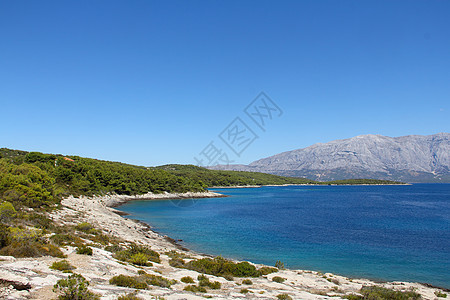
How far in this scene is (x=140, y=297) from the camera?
34.5ft

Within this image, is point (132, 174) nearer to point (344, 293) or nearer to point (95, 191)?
point (95, 191)

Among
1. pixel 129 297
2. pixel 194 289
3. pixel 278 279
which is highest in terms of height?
pixel 129 297

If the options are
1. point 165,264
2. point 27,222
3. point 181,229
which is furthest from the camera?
point 181,229

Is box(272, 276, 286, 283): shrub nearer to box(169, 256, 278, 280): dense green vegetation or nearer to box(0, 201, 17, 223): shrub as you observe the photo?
box(169, 256, 278, 280): dense green vegetation

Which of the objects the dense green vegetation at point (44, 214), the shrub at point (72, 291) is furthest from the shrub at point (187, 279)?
the shrub at point (72, 291)

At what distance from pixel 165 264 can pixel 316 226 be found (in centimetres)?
3841

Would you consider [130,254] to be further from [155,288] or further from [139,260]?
[155,288]

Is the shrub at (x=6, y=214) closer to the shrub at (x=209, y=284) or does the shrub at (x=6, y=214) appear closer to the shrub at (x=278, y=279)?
the shrub at (x=209, y=284)

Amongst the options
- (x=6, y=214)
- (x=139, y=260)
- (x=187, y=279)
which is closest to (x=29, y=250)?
(x=139, y=260)

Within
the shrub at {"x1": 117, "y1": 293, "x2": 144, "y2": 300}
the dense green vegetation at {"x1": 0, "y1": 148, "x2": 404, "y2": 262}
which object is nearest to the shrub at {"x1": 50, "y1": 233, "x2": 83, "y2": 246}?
the dense green vegetation at {"x1": 0, "y1": 148, "x2": 404, "y2": 262}

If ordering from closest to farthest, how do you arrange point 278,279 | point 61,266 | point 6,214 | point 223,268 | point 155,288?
point 155,288
point 61,266
point 278,279
point 223,268
point 6,214

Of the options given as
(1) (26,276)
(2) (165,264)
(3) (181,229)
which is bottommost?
(3) (181,229)

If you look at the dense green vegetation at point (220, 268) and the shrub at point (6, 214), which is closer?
the dense green vegetation at point (220, 268)

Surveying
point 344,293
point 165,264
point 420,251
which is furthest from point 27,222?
point 420,251
